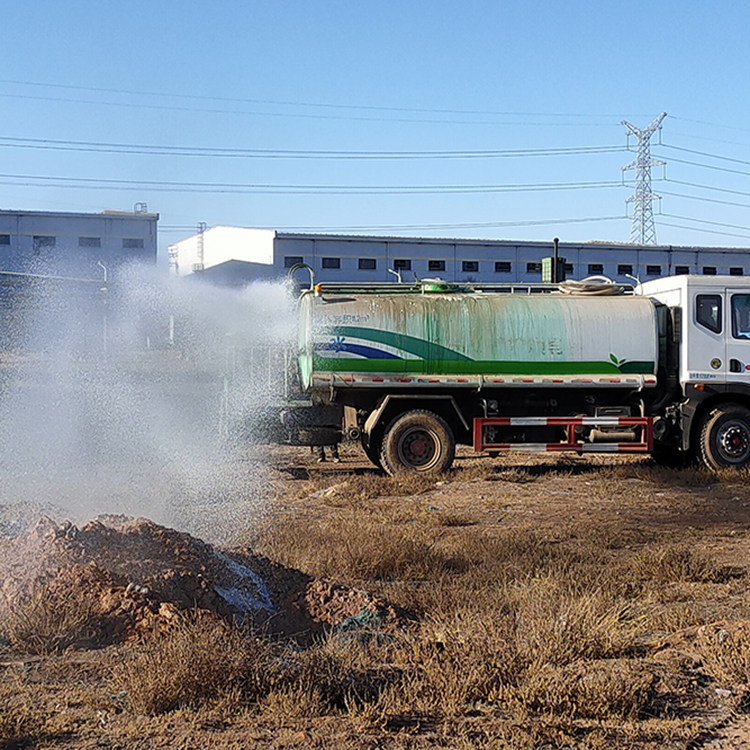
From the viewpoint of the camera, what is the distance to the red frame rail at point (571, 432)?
603 inches

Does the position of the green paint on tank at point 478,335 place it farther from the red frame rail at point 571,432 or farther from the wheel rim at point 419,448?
the wheel rim at point 419,448

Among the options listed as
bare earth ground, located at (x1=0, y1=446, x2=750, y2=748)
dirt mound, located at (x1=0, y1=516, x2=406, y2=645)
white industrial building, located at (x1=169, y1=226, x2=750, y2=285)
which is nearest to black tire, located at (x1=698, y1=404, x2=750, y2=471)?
bare earth ground, located at (x1=0, y1=446, x2=750, y2=748)

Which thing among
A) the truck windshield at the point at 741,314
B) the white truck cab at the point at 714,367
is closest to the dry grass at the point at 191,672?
the white truck cab at the point at 714,367

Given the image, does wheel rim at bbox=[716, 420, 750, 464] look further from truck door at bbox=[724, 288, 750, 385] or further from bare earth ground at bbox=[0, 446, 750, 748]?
bare earth ground at bbox=[0, 446, 750, 748]

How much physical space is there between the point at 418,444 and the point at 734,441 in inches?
202

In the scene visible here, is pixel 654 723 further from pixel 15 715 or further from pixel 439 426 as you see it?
pixel 439 426

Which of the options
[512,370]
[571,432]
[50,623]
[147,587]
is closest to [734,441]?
[571,432]

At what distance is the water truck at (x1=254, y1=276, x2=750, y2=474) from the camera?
1509 centimetres

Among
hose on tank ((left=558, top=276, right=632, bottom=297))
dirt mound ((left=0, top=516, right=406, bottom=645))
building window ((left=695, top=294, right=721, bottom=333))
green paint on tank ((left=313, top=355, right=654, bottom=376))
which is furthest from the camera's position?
hose on tank ((left=558, top=276, right=632, bottom=297))

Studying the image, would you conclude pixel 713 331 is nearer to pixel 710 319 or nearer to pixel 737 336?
pixel 710 319

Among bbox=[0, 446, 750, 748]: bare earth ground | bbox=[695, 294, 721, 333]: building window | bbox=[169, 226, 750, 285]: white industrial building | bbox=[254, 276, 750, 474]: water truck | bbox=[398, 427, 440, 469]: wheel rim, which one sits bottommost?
bbox=[0, 446, 750, 748]: bare earth ground

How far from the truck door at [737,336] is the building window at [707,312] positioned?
0.18m

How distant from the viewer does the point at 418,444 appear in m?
15.3

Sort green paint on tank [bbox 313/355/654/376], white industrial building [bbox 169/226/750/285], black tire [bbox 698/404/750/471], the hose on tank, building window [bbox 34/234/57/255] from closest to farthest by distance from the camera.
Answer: green paint on tank [bbox 313/355/654/376] < black tire [bbox 698/404/750/471] < the hose on tank < building window [bbox 34/234/57/255] < white industrial building [bbox 169/226/750/285]
